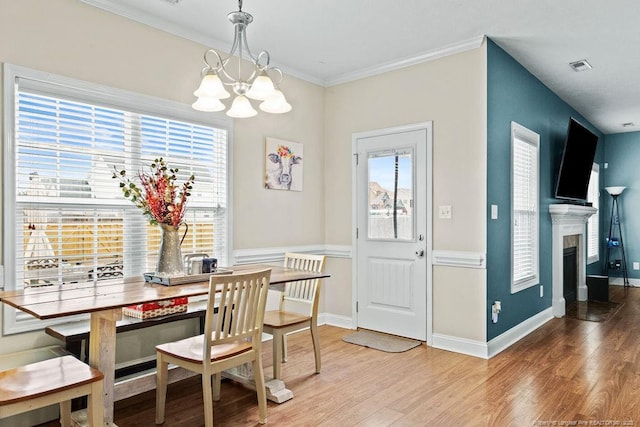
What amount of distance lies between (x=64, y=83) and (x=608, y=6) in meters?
3.76

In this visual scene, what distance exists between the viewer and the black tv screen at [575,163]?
5.14 m

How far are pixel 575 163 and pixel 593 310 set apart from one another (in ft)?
6.10

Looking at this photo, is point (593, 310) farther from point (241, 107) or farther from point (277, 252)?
point (241, 107)

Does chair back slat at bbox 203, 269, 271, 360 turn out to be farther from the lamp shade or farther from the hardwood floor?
the lamp shade

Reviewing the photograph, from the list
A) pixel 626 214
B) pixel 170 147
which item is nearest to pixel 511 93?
pixel 170 147

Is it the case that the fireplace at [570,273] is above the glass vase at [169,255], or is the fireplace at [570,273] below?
below

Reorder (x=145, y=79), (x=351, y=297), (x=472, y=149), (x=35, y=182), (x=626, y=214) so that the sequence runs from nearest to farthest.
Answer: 1. (x=35, y=182)
2. (x=145, y=79)
3. (x=472, y=149)
4. (x=351, y=297)
5. (x=626, y=214)

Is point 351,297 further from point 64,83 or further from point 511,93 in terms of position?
point 64,83

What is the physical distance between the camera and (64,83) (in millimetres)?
2855

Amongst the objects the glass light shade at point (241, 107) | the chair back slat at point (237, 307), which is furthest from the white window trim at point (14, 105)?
the chair back slat at point (237, 307)

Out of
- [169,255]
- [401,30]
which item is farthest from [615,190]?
[169,255]

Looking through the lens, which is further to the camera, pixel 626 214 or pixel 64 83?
pixel 626 214

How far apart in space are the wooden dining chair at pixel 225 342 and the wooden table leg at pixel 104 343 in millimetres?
304

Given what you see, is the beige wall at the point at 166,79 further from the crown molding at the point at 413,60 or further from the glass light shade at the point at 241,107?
the glass light shade at the point at 241,107
